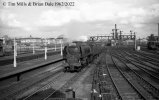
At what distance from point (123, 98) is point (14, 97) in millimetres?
6625

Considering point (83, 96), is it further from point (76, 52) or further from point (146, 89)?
point (76, 52)

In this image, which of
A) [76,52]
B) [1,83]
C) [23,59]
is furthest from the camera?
[23,59]

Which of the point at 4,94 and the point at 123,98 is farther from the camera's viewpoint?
the point at 4,94

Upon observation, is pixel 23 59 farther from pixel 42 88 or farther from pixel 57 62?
pixel 42 88

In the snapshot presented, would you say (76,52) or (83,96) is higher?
(76,52)

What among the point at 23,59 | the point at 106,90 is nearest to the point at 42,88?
the point at 106,90

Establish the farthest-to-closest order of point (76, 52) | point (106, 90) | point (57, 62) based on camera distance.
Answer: point (57, 62) < point (76, 52) < point (106, 90)

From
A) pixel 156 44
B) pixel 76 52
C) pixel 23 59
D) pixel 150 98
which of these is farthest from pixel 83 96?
pixel 156 44

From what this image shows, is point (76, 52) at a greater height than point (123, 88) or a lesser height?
greater

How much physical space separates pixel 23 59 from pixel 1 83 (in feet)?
37.4

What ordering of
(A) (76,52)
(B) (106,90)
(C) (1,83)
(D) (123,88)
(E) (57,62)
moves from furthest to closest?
(E) (57,62) → (A) (76,52) → (C) (1,83) → (D) (123,88) → (B) (106,90)

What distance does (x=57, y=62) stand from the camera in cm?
Answer: 2853

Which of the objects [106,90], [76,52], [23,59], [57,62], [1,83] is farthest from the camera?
[57,62]

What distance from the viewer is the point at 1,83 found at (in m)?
14.5
